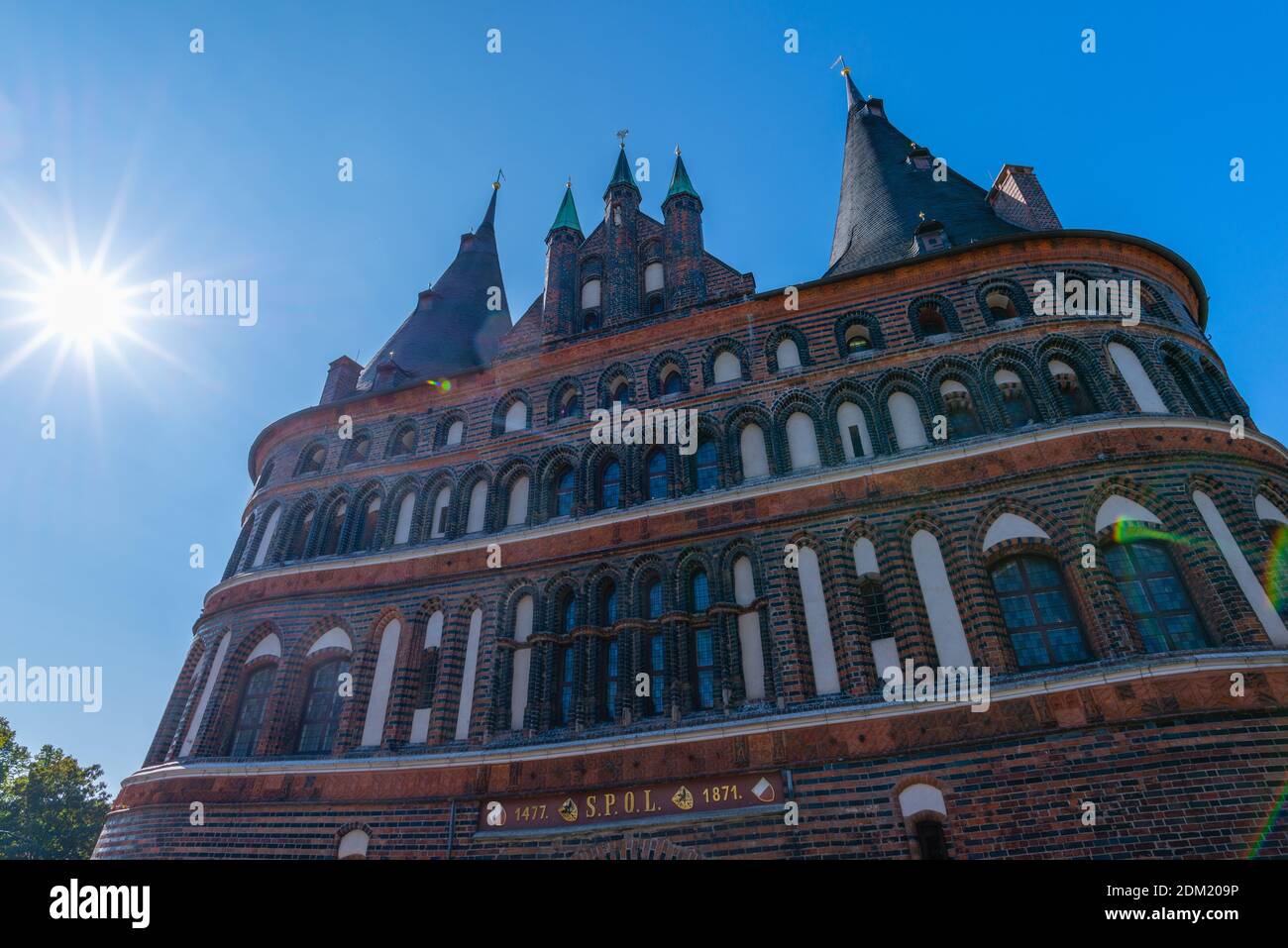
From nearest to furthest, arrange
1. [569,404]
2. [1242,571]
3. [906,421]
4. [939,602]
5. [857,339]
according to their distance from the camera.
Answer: [1242,571]
[939,602]
[906,421]
[857,339]
[569,404]

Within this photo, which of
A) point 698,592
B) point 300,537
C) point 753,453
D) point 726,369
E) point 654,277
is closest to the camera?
point 698,592

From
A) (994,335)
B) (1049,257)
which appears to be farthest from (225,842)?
(1049,257)

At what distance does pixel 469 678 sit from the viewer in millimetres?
11883

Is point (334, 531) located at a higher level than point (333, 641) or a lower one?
higher

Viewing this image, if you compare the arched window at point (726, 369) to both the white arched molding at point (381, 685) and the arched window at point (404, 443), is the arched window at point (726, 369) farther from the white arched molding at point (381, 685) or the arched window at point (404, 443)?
the white arched molding at point (381, 685)

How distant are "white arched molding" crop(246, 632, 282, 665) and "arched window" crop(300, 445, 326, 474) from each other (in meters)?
4.24

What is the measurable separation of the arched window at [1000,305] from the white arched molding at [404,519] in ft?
38.3

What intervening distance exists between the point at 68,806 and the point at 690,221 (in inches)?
1556

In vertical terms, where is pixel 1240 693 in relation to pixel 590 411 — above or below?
below

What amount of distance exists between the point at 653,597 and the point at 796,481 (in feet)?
9.96

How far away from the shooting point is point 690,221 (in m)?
15.8

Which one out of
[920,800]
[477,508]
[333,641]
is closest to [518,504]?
[477,508]

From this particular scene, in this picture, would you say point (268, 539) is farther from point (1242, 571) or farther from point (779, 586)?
point (1242, 571)
